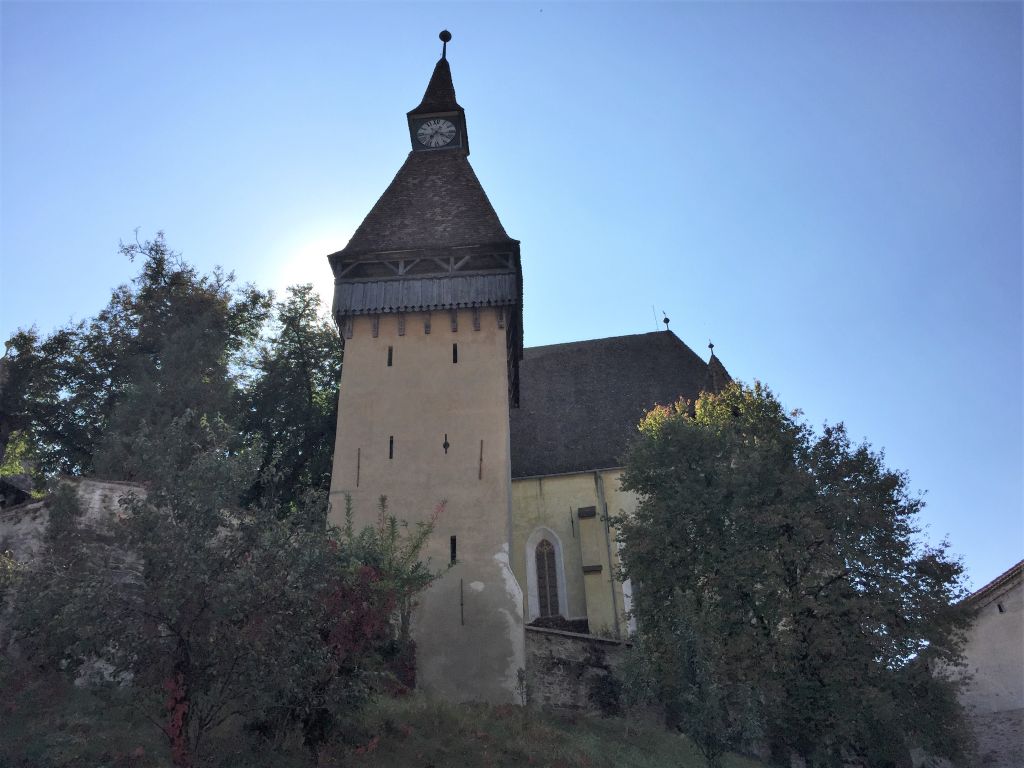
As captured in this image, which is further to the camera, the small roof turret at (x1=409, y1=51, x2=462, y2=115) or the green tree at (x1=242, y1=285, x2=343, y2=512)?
the small roof turret at (x1=409, y1=51, x2=462, y2=115)

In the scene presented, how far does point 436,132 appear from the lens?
2841cm

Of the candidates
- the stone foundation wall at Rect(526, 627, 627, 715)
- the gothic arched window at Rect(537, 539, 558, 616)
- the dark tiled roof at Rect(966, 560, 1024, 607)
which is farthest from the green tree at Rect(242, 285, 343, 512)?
the dark tiled roof at Rect(966, 560, 1024, 607)

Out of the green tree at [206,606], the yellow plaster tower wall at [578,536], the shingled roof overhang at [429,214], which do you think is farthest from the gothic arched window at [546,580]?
the green tree at [206,606]

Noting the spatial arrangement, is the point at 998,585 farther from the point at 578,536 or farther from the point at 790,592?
the point at 578,536

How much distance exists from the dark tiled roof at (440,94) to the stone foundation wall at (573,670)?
1849 cm

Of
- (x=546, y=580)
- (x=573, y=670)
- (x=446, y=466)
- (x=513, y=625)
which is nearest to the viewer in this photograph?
(x=573, y=670)

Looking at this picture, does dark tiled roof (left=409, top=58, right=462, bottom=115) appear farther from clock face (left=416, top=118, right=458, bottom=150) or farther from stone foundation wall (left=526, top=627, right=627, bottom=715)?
stone foundation wall (left=526, top=627, right=627, bottom=715)

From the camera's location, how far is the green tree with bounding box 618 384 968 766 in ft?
47.0

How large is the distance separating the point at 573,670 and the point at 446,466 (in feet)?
18.3

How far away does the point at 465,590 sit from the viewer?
18562 millimetres

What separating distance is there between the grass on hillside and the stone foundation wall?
0.64 metres

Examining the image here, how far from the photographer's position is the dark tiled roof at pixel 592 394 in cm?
2440

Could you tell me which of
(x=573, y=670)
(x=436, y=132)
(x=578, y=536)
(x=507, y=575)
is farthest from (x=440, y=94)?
(x=573, y=670)

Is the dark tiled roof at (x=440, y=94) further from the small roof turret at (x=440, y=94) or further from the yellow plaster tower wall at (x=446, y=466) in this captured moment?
the yellow plaster tower wall at (x=446, y=466)
